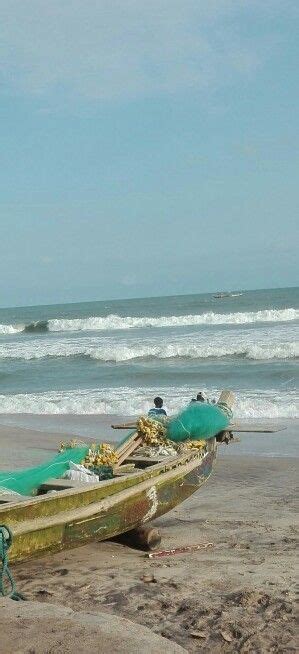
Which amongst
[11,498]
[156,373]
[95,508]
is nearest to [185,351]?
[156,373]

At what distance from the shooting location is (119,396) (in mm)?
17406

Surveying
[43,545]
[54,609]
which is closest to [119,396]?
[43,545]

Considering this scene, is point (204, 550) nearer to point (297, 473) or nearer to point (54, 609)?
point (54, 609)

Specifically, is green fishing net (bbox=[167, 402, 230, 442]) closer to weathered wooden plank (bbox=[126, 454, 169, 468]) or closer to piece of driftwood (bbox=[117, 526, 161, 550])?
weathered wooden plank (bbox=[126, 454, 169, 468])

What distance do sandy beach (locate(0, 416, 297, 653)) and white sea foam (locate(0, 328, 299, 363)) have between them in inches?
660

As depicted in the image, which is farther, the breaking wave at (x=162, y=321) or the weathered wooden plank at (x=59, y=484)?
the breaking wave at (x=162, y=321)

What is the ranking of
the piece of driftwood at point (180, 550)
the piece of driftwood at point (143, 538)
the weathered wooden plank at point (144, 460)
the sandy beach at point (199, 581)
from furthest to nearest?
1. the weathered wooden plank at point (144, 460)
2. the piece of driftwood at point (143, 538)
3. the piece of driftwood at point (180, 550)
4. the sandy beach at point (199, 581)

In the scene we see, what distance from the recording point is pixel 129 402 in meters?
16.2

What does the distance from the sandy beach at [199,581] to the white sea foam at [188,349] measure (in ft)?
55.0

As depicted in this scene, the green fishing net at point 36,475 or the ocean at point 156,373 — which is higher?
the ocean at point 156,373

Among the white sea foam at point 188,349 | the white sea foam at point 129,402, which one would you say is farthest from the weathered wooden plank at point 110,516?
the white sea foam at point 188,349

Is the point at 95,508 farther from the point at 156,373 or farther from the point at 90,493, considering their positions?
the point at 156,373

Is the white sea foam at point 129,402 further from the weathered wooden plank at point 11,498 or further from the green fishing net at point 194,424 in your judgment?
the weathered wooden plank at point 11,498

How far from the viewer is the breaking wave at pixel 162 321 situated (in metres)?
43.2
